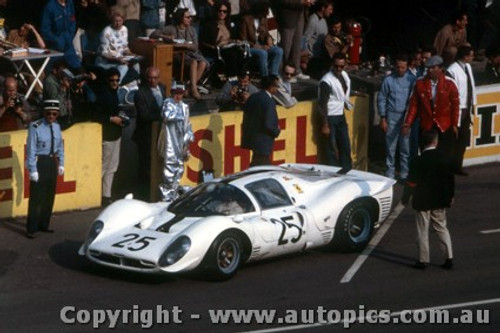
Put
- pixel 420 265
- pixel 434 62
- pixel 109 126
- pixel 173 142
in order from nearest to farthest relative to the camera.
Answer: pixel 420 265
pixel 173 142
pixel 109 126
pixel 434 62

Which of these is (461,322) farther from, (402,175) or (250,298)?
(402,175)

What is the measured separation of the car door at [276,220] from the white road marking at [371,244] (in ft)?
2.38

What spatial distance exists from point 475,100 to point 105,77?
5.99 m

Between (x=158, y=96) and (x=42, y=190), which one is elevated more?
(x=158, y=96)

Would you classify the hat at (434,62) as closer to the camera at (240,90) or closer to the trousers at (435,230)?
the camera at (240,90)

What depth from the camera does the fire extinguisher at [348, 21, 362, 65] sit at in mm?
25969

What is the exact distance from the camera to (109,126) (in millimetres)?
20125

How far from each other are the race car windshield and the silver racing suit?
288 cm

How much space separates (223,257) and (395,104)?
21.4 ft

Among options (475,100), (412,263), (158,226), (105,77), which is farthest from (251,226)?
(475,100)

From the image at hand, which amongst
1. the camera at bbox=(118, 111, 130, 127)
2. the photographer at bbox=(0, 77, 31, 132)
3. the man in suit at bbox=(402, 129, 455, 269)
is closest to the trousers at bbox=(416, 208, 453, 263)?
the man in suit at bbox=(402, 129, 455, 269)

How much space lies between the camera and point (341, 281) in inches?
636

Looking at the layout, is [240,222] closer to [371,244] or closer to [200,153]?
[371,244]

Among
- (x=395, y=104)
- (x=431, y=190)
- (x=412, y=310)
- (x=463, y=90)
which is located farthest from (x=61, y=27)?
(x=412, y=310)
